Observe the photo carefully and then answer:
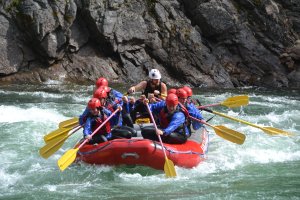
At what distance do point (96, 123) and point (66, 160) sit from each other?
1196 mm

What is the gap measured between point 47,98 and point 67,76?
3.60 metres

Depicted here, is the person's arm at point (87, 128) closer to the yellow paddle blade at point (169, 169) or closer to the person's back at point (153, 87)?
the yellow paddle blade at point (169, 169)

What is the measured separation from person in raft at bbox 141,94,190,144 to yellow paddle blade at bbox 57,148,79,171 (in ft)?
4.08

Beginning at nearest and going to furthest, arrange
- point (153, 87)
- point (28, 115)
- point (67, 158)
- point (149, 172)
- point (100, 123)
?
point (67, 158) → point (149, 172) → point (100, 123) → point (153, 87) → point (28, 115)

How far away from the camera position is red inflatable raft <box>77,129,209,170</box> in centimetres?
658

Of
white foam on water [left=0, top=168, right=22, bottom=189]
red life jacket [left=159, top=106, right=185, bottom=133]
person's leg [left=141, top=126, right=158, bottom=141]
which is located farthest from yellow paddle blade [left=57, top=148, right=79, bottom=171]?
red life jacket [left=159, top=106, right=185, bottom=133]

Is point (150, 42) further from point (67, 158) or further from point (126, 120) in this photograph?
point (67, 158)

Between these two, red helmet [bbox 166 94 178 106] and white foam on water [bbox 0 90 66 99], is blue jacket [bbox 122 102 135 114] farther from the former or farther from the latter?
white foam on water [bbox 0 90 66 99]

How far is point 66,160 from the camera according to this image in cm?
632

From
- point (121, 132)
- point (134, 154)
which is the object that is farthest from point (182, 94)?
point (134, 154)

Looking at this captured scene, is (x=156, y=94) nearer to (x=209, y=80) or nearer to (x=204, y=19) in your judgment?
(x=209, y=80)

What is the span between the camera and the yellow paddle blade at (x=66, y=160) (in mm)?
6207

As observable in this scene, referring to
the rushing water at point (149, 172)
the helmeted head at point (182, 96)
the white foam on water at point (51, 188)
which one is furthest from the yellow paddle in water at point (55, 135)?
the helmeted head at point (182, 96)

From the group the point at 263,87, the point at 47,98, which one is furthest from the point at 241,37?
the point at 47,98
